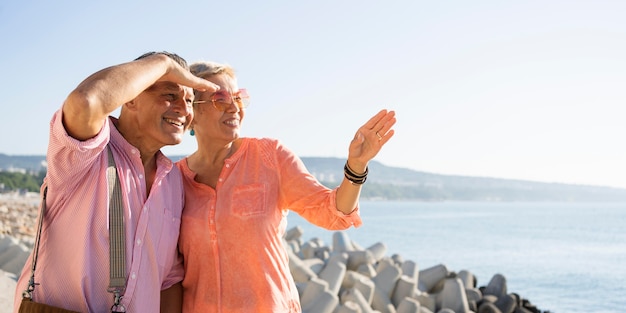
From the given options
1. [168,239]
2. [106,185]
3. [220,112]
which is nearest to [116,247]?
[106,185]

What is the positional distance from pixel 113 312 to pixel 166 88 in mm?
752

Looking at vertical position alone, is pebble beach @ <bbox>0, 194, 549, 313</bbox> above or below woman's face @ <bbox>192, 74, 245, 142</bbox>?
below

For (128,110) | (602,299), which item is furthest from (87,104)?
(602,299)

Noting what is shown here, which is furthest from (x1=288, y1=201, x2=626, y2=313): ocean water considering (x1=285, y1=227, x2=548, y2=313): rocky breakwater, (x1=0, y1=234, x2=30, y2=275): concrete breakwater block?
(x1=0, y1=234, x2=30, y2=275): concrete breakwater block

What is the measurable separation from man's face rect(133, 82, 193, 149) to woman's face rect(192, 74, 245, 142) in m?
0.37

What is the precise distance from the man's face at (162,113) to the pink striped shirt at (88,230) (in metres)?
0.10

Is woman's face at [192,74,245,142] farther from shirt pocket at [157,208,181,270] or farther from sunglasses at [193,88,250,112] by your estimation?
shirt pocket at [157,208,181,270]

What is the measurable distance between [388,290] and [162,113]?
17.1 feet

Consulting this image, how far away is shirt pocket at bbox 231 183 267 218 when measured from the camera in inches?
105

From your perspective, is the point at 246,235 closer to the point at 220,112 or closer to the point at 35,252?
the point at 220,112

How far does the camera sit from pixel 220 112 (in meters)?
2.79

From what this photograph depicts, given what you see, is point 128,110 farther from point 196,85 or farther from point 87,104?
point 87,104

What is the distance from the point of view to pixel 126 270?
2.11m

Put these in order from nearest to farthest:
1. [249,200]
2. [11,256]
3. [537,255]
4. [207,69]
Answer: [249,200], [207,69], [11,256], [537,255]
